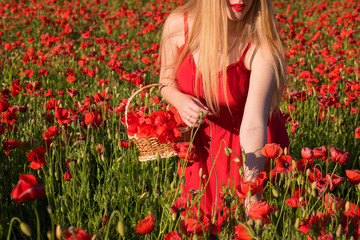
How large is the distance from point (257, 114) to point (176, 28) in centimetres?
77

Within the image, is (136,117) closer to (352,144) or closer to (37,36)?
(352,144)

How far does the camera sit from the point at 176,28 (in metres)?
2.31

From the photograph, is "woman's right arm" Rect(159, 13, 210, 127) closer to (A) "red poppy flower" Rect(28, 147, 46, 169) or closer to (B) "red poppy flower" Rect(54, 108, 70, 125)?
(B) "red poppy flower" Rect(54, 108, 70, 125)

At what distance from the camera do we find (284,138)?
236 cm

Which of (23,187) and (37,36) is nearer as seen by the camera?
(23,187)

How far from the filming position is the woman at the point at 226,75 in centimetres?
190

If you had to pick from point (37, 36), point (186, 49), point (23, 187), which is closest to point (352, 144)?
point (186, 49)

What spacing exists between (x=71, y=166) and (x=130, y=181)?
369mm

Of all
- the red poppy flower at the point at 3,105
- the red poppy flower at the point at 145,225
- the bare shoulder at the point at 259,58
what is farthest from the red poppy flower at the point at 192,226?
the red poppy flower at the point at 3,105

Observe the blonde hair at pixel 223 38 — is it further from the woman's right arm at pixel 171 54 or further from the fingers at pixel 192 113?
the fingers at pixel 192 113

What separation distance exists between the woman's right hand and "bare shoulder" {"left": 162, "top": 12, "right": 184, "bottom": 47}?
19.8 inches

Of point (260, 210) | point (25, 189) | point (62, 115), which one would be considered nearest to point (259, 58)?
point (260, 210)

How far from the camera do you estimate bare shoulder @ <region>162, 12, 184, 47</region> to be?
Result: 2.30 meters

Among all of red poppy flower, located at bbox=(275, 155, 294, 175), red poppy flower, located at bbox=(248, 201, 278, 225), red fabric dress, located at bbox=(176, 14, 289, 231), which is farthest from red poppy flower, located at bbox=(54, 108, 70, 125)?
red poppy flower, located at bbox=(248, 201, 278, 225)
